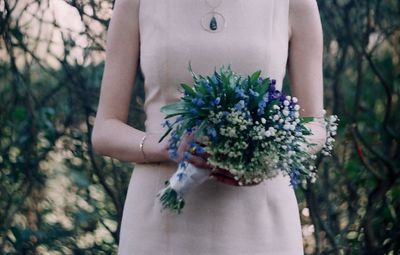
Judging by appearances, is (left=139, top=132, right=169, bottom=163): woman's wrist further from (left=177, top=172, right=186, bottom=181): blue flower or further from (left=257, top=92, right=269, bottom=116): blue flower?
(left=257, top=92, right=269, bottom=116): blue flower

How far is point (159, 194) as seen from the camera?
2.79 metres

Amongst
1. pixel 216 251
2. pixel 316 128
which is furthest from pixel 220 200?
pixel 316 128

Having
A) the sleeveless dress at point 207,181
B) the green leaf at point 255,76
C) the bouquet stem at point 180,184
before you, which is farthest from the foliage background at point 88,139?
the green leaf at point 255,76

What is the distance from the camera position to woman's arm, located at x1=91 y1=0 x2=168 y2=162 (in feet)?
9.70

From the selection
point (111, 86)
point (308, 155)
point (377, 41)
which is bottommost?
point (308, 155)

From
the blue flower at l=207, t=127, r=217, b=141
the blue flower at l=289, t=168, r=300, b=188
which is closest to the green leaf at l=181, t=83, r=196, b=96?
the blue flower at l=207, t=127, r=217, b=141

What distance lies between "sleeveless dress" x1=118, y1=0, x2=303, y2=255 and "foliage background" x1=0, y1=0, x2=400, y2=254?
6.60 feet

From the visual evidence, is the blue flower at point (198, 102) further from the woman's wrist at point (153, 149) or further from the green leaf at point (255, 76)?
the woman's wrist at point (153, 149)

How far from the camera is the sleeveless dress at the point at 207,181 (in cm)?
282

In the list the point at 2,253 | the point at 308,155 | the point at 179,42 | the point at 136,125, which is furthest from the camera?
the point at 2,253

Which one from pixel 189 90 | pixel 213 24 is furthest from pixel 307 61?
pixel 189 90

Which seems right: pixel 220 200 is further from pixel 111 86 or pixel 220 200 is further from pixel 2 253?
pixel 2 253

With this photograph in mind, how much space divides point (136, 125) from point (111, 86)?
1.86 m

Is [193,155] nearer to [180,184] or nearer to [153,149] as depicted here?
[180,184]
